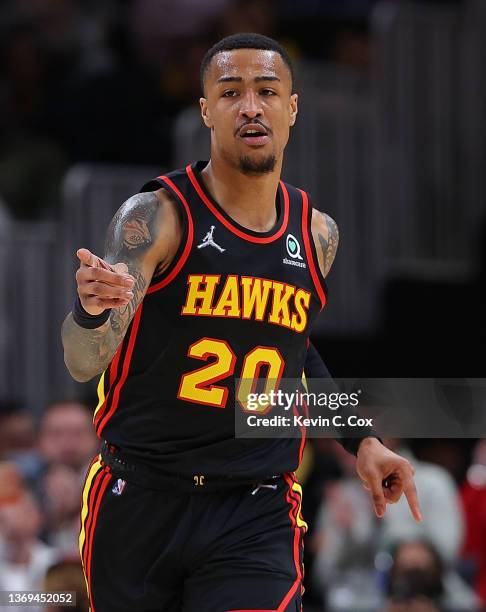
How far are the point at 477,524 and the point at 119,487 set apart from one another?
4.75 m

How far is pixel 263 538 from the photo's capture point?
4.82 metres

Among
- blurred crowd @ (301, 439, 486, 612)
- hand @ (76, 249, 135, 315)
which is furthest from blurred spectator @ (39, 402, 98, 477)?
hand @ (76, 249, 135, 315)

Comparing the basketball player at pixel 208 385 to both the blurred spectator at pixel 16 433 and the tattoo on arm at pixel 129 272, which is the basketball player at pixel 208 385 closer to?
the tattoo on arm at pixel 129 272

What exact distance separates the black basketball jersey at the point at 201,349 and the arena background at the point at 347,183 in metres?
4.68

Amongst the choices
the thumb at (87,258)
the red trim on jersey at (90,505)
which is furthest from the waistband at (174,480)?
the thumb at (87,258)

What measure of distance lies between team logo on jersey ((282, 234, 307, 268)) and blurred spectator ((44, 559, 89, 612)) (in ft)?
8.55

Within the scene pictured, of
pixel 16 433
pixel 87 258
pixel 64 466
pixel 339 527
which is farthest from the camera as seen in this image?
pixel 16 433

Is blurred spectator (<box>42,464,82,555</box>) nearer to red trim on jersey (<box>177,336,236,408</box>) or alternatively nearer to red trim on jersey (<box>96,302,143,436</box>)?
red trim on jersey (<box>96,302,143,436</box>)

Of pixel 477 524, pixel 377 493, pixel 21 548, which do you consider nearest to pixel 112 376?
pixel 377 493

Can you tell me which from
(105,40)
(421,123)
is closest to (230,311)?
(421,123)

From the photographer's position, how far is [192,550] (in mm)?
4754

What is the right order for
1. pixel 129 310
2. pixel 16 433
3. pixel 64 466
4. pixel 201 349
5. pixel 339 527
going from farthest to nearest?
1. pixel 16 433
2. pixel 64 466
3. pixel 339 527
4. pixel 201 349
5. pixel 129 310

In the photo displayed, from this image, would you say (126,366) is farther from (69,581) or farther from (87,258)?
(69,581)

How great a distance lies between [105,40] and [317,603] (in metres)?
6.34
